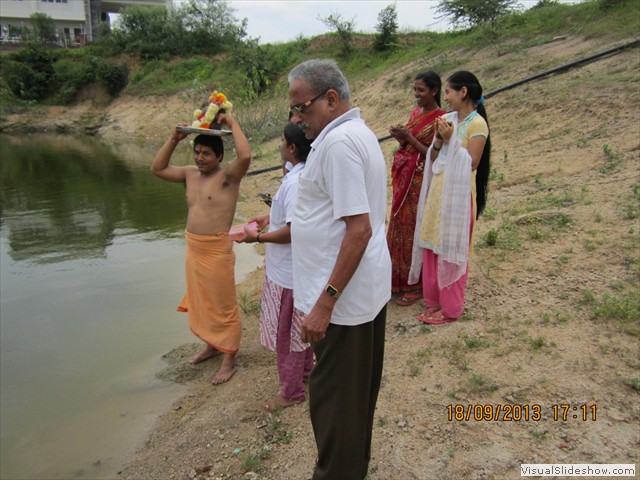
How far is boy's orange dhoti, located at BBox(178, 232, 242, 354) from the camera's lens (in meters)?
3.38

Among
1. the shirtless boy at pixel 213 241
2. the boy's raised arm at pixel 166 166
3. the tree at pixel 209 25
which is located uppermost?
the tree at pixel 209 25

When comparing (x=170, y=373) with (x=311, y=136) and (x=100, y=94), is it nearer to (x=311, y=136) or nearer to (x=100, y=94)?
(x=311, y=136)

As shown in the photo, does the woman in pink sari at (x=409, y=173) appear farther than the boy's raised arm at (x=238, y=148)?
Yes

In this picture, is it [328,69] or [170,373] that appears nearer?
[328,69]

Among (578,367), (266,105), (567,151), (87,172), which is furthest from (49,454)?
(266,105)

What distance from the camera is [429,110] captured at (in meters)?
3.63

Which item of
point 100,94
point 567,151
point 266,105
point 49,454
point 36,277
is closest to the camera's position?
point 49,454

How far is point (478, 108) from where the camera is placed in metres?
3.32

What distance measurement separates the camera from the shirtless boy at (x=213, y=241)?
11.0 feet

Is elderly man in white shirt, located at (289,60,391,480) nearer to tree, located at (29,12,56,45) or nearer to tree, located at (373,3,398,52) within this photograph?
tree, located at (373,3,398,52)

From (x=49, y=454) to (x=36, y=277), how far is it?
3.47 meters

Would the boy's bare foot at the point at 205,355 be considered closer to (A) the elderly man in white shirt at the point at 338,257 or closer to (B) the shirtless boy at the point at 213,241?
(B) the shirtless boy at the point at 213,241

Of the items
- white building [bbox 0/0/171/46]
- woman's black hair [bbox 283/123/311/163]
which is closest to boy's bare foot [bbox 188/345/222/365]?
woman's black hair [bbox 283/123/311/163]

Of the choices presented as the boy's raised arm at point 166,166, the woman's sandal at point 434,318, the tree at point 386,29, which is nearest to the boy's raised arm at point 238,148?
the boy's raised arm at point 166,166
